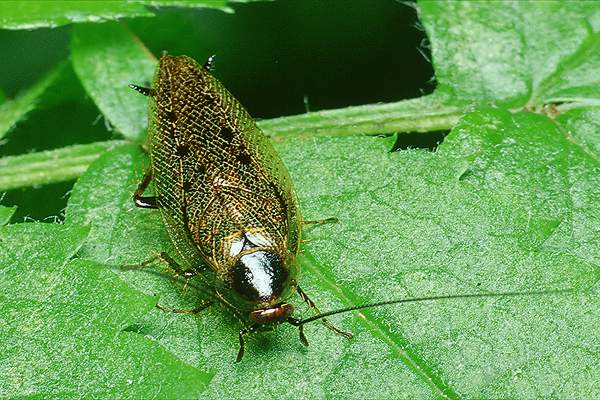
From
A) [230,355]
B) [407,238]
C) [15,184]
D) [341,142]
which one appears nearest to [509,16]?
[341,142]

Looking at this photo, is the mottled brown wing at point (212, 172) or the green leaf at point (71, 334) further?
the mottled brown wing at point (212, 172)

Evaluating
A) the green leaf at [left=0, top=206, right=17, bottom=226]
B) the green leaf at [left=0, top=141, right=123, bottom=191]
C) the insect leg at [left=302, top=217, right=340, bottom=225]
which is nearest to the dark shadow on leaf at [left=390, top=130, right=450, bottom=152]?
the insect leg at [left=302, top=217, right=340, bottom=225]

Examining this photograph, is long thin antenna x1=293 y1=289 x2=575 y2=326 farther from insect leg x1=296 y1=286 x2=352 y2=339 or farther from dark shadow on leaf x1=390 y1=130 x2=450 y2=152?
dark shadow on leaf x1=390 y1=130 x2=450 y2=152

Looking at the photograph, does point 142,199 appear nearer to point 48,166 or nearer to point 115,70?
point 48,166

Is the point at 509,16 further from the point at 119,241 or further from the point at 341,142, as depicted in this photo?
the point at 119,241

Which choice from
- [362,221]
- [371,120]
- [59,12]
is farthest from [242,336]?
[59,12]

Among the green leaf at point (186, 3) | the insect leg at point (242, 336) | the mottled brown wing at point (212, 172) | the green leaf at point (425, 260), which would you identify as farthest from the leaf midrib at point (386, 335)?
→ the green leaf at point (186, 3)

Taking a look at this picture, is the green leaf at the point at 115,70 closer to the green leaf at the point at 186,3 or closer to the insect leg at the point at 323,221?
the green leaf at the point at 186,3
